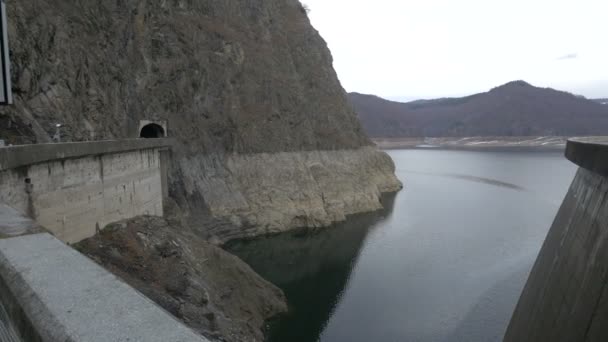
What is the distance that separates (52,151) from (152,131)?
22.0 meters

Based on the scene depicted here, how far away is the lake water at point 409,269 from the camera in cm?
1996

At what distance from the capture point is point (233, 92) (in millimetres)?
42781

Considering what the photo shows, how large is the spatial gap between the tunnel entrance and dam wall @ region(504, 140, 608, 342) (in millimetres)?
29916

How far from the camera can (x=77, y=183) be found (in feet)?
49.2

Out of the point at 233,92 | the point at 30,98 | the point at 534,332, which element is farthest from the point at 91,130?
the point at 534,332

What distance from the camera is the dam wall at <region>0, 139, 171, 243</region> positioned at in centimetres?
1198

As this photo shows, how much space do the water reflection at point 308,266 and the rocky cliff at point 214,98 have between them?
278 cm

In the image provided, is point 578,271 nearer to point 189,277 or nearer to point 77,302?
point 77,302

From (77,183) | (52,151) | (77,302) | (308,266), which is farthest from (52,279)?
(308,266)

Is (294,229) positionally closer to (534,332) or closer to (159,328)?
(534,332)

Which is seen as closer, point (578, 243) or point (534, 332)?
point (578, 243)

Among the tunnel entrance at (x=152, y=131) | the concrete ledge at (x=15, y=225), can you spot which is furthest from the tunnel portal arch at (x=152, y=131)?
the concrete ledge at (x=15, y=225)

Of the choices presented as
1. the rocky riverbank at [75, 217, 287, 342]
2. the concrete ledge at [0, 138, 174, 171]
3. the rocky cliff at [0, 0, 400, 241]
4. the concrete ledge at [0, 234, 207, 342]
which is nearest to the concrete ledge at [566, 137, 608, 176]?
the concrete ledge at [0, 234, 207, 342]

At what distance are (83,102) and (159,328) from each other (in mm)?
26494
